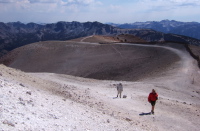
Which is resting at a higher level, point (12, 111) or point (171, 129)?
point (12, 111)

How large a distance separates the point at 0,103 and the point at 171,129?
8965 millimetres

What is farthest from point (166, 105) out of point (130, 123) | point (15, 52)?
point (15, 52)

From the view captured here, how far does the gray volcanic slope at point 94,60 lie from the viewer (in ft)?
137

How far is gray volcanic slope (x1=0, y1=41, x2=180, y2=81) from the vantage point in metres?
41.6

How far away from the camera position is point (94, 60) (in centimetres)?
5466

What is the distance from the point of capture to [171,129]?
12.3m

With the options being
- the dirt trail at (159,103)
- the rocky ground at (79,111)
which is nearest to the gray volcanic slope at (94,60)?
the dirt trail at (159,103)

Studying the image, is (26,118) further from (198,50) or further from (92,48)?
(92,48)

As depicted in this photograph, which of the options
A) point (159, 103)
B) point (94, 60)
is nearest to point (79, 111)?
point (159, 103)

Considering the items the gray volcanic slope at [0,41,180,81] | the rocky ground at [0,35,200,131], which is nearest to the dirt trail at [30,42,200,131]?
the rocky ground at [0,35,200,131]

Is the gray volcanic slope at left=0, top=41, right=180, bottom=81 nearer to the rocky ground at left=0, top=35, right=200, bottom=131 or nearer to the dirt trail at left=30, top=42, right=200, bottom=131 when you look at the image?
the dirt trail at left=30, top=42, right=200, bottom=131

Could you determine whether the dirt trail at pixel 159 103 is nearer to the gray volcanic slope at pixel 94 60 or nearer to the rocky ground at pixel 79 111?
the rocky ground at pixel 79 111

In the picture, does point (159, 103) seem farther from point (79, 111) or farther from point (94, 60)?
point (94, 60)

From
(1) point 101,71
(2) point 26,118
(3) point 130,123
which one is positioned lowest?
(1) point 101,71
